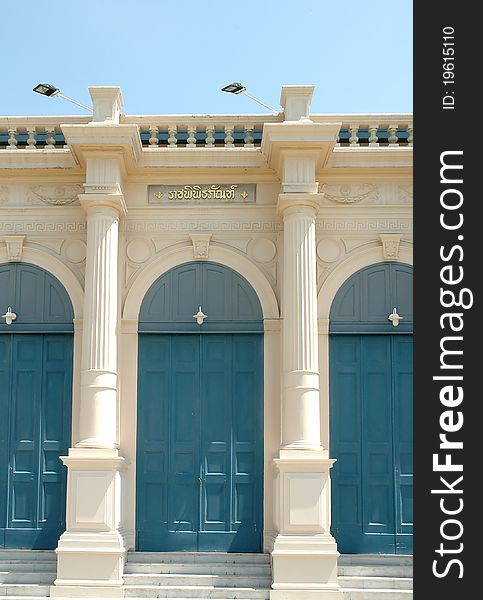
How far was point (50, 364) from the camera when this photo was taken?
44.8ft

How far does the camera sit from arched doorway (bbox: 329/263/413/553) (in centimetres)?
1317

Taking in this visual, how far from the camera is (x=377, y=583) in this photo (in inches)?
490

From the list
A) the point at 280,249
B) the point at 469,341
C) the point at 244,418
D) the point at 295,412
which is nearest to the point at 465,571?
the point at 469,341

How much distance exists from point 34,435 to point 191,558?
8.87 feet

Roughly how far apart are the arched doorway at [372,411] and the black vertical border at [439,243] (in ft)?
9.23

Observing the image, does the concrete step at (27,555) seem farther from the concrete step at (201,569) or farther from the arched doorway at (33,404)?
the concrete step at (201,569)

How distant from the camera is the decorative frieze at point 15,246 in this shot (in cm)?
1386

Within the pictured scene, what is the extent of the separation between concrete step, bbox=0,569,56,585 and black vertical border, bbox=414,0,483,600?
495 cm

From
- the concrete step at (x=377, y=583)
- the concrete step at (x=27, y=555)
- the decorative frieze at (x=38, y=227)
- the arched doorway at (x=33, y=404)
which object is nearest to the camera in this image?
the concrete step at (x=377, y=583)

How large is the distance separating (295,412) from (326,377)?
92cm

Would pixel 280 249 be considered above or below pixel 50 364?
above

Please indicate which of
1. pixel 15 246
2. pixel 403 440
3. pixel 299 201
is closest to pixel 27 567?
pixel 15 246

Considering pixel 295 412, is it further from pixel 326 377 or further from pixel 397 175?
pixel 397 175

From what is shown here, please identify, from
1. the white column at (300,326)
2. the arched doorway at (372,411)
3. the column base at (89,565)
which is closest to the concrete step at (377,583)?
the arched doorway at (372,411)
